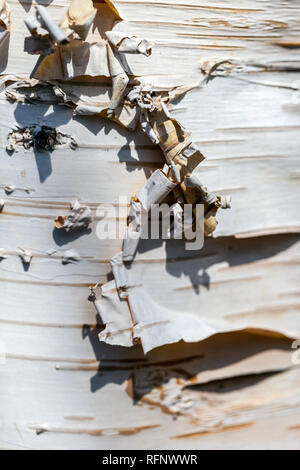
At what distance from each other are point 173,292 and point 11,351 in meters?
0.29

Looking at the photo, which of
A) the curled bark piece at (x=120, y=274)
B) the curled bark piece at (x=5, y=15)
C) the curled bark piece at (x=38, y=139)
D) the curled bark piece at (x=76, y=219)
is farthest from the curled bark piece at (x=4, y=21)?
the curled bark piece at (x=120, y=274)

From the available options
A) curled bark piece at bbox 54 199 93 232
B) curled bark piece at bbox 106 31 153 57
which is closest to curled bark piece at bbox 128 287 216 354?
curled bark piece at bbox 54 199 93 232

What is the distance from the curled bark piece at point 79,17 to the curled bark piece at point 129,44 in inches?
1.7

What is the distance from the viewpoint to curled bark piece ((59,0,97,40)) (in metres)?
0.64

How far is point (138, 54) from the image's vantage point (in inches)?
26.9

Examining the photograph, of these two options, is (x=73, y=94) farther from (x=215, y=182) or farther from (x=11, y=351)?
(x=11, y=351)

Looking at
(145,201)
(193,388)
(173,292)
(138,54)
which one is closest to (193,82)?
(138,54)

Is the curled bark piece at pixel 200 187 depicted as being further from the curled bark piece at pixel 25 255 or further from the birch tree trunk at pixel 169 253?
the curled bark piece at pixel 25 255

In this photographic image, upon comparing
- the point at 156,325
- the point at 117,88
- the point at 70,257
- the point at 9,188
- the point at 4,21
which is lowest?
the point at 156,325

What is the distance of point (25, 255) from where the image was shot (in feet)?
2.35
